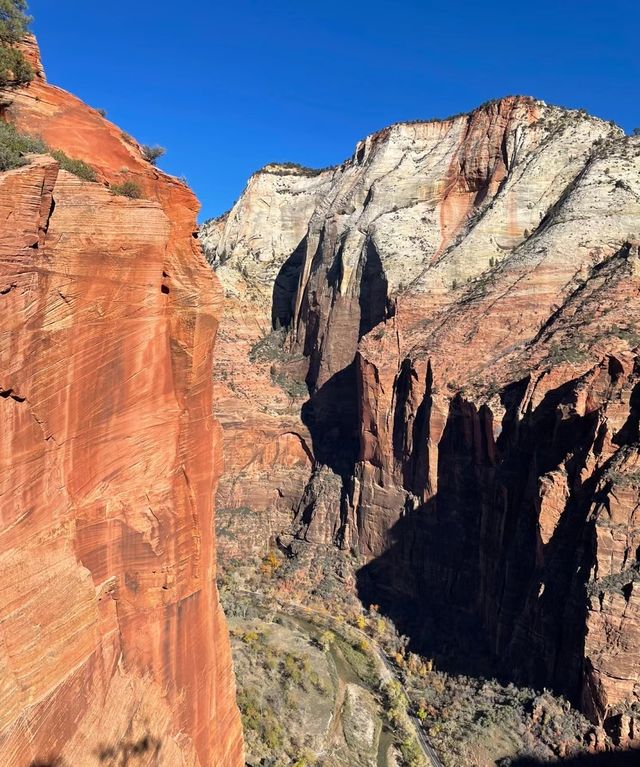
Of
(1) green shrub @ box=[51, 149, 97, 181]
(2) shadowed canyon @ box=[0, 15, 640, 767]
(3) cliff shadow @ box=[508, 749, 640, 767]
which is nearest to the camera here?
(2) shadowed canyon @ box=[0, 15, 640, 767]

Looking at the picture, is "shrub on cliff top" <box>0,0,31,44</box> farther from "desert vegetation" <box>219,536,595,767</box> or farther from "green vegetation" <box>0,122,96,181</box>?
"desert vegetation" <box>219,536,595,767</box>

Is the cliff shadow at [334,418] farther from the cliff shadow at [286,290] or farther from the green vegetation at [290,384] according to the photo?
the cliff shadow at [286,290]

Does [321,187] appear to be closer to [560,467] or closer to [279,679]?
[560,467]

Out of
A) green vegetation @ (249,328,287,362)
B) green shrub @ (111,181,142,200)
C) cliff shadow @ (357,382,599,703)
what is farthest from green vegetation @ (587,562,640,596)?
green vegetation @ (249,328,287,362)

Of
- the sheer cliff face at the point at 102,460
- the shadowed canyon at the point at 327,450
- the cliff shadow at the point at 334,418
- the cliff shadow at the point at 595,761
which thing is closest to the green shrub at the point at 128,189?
the shadowed canyon at the point at 327,450

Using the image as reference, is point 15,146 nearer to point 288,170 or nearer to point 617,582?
point 617,582

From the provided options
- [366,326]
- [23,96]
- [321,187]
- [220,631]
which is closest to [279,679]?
[220,631]

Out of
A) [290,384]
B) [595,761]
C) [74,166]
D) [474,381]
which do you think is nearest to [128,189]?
[74,166]
